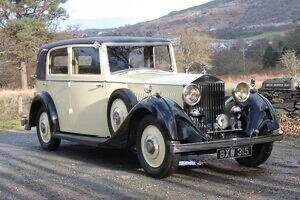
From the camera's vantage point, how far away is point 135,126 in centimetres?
740

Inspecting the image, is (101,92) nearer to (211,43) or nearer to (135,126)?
(135,126)

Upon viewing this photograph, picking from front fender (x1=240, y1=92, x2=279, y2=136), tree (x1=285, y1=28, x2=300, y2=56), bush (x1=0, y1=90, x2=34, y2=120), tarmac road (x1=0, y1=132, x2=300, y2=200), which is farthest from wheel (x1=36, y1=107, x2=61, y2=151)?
tree (x1=285, y1=28, x2=300, y2=56)

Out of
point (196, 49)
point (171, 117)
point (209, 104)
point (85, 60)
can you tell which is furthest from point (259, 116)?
point (196, 49)

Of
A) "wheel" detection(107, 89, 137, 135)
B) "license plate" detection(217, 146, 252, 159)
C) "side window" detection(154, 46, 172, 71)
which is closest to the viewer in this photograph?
"license plate" detection(217, 146, 252, 159)

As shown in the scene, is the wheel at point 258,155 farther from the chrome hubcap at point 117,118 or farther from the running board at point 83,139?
the running board at point 83,139

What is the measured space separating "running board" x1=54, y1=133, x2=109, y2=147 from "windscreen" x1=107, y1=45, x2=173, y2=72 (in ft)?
3.65

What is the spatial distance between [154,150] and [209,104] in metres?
Result: 0.97

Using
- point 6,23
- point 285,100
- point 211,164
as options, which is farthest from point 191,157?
point 6,23

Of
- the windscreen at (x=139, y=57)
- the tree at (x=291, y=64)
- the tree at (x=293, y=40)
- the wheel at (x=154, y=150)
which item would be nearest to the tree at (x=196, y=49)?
the tree at (x=293, y=40)

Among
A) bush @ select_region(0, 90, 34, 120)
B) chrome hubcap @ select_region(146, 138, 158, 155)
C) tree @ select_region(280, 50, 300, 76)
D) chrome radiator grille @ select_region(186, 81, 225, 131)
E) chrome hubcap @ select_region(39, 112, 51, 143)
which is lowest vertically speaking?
bush @ select_region(0, 90, 34, 120)

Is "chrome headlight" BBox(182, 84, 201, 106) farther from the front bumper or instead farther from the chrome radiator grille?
the front bumper

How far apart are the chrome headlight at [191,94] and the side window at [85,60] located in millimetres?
2011

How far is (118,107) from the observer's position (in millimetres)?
7844

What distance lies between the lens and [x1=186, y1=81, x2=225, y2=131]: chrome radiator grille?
7.00 metres
